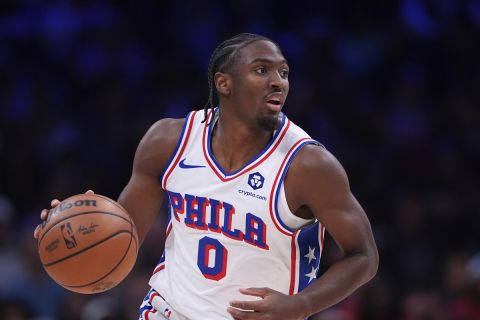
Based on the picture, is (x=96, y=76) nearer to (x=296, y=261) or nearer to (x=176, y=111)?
(x=176, y=111)

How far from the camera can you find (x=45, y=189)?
10.4 m

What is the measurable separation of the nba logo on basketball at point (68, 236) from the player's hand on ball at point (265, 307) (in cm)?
87

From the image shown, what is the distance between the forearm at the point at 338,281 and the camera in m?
4.84

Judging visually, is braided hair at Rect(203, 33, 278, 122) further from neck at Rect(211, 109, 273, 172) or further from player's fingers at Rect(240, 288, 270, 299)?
player's fingers at Rect(240, 288, 270, 299)

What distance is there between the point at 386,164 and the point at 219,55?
5.17 metres

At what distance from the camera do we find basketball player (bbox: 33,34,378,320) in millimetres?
4973

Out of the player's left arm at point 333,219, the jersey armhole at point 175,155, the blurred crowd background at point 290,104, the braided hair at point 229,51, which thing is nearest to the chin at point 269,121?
the player's left arm at point 333,219

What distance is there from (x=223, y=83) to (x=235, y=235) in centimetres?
84

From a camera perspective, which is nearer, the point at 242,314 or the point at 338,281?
the point at 242,314

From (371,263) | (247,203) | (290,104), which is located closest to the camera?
(371,263)

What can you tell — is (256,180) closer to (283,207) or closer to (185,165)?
(283,207)

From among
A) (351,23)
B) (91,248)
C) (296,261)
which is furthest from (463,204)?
(91,248)

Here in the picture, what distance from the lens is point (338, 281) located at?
4918mm

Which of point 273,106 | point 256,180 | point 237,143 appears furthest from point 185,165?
point 273,106
